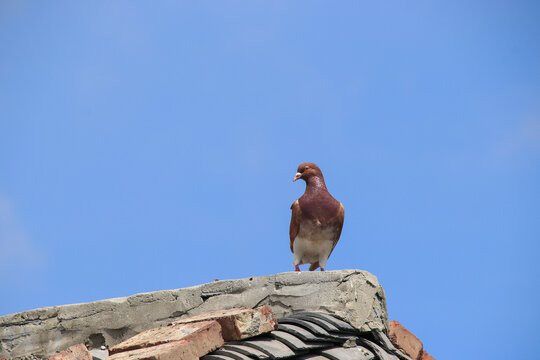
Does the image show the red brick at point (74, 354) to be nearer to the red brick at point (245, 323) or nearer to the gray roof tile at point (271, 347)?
the red brick at point (245, 323)

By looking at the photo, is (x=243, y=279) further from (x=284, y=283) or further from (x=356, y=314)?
(x=356, y=314)

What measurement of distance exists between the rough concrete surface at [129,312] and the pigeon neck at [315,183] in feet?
7.55

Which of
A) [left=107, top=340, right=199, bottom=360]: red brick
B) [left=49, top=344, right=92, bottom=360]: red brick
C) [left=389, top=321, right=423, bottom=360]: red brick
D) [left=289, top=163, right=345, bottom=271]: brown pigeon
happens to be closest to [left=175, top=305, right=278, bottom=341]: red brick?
[left=107, top=340, right=199, bottom=360]: red brick

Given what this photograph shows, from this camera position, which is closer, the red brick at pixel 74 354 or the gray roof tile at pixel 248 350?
the gray roof tile at pixel 248 350

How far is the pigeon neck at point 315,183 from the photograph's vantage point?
6883 mm

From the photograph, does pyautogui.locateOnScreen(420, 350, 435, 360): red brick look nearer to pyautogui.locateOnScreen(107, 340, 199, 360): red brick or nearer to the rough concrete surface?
the rough concrete surface

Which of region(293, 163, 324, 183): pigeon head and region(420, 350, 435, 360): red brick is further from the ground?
region(293, 163, 324, 183): pigeon head

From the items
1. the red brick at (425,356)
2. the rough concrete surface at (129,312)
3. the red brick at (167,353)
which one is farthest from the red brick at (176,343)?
the red brick at (425,356)

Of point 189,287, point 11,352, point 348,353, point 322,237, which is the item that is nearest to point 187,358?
point 348,353

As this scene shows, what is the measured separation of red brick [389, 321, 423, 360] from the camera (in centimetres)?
480

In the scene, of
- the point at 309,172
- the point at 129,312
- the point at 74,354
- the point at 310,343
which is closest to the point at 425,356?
the point at 310,343

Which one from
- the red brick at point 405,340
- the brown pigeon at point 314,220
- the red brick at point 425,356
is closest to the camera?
the red brick at point 405,340

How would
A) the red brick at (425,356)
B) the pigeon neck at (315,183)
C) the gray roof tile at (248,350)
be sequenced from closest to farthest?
the gray roof tile at (248,350) < the red brick at (425,356) < the pigeon neck at (315,183)

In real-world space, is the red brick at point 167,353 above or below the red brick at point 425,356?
below
